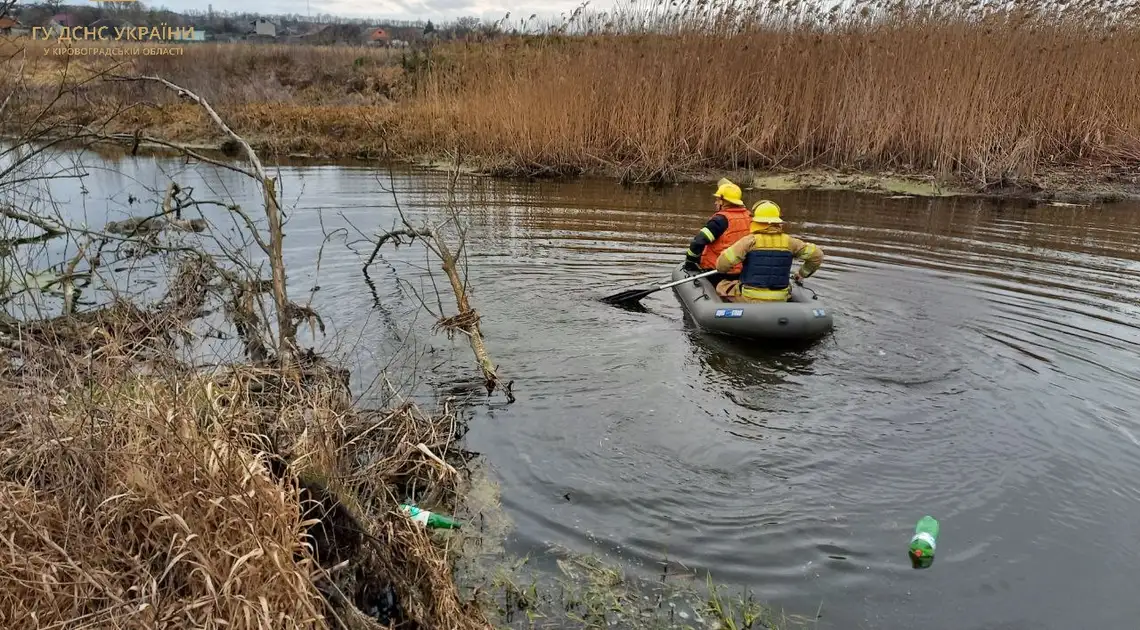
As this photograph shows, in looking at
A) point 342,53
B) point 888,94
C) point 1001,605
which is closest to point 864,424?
point 1001,605

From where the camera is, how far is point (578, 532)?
378cm

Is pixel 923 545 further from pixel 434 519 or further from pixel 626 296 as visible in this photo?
pixel 626 296

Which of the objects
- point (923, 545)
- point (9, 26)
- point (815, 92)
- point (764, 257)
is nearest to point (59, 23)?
point (9, 26)

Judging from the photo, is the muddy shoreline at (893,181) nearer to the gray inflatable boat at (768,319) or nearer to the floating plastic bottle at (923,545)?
the gray inflatable boat at (768,319)

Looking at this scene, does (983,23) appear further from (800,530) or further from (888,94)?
(800,530)

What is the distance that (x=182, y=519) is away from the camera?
96.2 inches

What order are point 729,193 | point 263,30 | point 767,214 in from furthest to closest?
1. point 263,30
2. point 729,193
3. point 767,214

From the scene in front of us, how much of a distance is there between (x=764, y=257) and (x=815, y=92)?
8.47m

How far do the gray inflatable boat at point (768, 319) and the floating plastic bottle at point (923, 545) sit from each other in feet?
8.69

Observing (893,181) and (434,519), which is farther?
(893,181)

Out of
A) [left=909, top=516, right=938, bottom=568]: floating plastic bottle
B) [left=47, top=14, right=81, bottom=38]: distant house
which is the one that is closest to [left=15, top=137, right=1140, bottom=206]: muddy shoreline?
[left=47, top=14, right=81, bottom=38]: distant house

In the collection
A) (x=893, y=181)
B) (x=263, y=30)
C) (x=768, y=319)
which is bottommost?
(x=768, y=319)

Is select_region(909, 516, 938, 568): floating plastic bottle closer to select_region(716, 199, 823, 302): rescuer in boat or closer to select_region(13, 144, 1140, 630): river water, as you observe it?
select_region(13, 144, 1140, 630): river water

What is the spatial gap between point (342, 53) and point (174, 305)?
31341 mm
